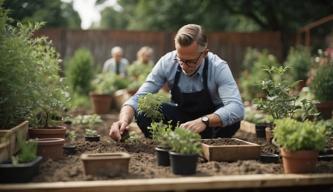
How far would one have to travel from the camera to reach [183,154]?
3.45 metres

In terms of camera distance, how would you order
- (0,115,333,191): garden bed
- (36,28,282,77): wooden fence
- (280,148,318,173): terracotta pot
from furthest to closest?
(36,28,282,77): wooden fence < (280,148,318,173): terracotta pot < (0,115,333,191): garden bed

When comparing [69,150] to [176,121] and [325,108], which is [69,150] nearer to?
[176,121]

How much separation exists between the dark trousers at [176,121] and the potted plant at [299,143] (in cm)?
134

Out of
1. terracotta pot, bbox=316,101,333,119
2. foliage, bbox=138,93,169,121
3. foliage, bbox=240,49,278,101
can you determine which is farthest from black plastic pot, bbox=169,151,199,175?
foliage, bbox=240,49,278,101

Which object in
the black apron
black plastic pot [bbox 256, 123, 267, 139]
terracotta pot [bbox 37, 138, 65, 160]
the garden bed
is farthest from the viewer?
→ black plastic pot [bbox 256, 123, 267, 139]

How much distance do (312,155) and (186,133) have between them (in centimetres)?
84

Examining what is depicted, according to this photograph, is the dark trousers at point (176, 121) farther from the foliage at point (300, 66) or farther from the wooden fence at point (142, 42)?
the wooden fence at point (142, 42)

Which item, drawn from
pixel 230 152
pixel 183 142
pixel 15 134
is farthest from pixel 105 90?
pixel 183 142

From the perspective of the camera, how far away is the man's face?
4445 millimetres

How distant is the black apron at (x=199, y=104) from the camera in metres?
4.90

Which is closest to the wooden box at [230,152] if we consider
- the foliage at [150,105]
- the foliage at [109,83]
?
the foliage at [150,105]

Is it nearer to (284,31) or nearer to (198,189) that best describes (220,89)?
(198,189)

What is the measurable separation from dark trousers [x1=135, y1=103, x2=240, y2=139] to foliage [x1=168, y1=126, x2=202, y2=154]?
127 cm

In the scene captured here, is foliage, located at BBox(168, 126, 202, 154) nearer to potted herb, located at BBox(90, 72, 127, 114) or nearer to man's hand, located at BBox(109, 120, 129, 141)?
man's hand, located at BBox(109, 120, 129, 141)
